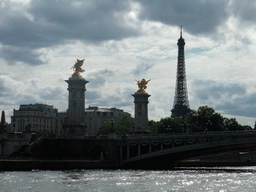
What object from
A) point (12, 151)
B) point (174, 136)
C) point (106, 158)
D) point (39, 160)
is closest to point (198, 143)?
point (174, 136)

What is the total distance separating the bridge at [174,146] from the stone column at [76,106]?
1029 centimetres

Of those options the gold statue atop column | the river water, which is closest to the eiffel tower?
the gold statue atop column

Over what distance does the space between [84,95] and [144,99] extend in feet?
57.7

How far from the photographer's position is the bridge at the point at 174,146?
88.2 meters

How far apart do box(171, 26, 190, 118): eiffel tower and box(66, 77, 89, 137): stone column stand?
84.1 m

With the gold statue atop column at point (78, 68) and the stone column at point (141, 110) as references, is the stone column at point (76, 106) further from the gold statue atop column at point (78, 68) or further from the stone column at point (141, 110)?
the stone column at point (141, 110)

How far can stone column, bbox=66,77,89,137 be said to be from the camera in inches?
4186

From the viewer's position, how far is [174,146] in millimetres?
101500

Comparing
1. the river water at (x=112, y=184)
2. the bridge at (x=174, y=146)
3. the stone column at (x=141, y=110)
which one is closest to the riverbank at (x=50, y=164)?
the bridge at (x=174, y=146)

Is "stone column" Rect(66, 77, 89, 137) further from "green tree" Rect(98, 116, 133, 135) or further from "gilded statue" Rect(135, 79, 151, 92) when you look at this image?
"green tree" Rect(98, 116, 133, 135)

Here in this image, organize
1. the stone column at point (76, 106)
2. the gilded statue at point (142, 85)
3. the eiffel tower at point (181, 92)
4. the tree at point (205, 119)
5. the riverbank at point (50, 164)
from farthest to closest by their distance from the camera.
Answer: the eiffel tower at point (181, 92) → the tree at point (205, 119) → the gilded statue at point (142, 85) → the stone column at point (76, 106) → the riverbank at point (50, 164)

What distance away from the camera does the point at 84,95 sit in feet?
356

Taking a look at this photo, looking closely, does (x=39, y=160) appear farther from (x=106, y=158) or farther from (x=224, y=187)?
(x=224, y=187)

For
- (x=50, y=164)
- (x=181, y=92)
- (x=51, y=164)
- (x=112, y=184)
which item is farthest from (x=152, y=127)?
(x=112, y=184)
